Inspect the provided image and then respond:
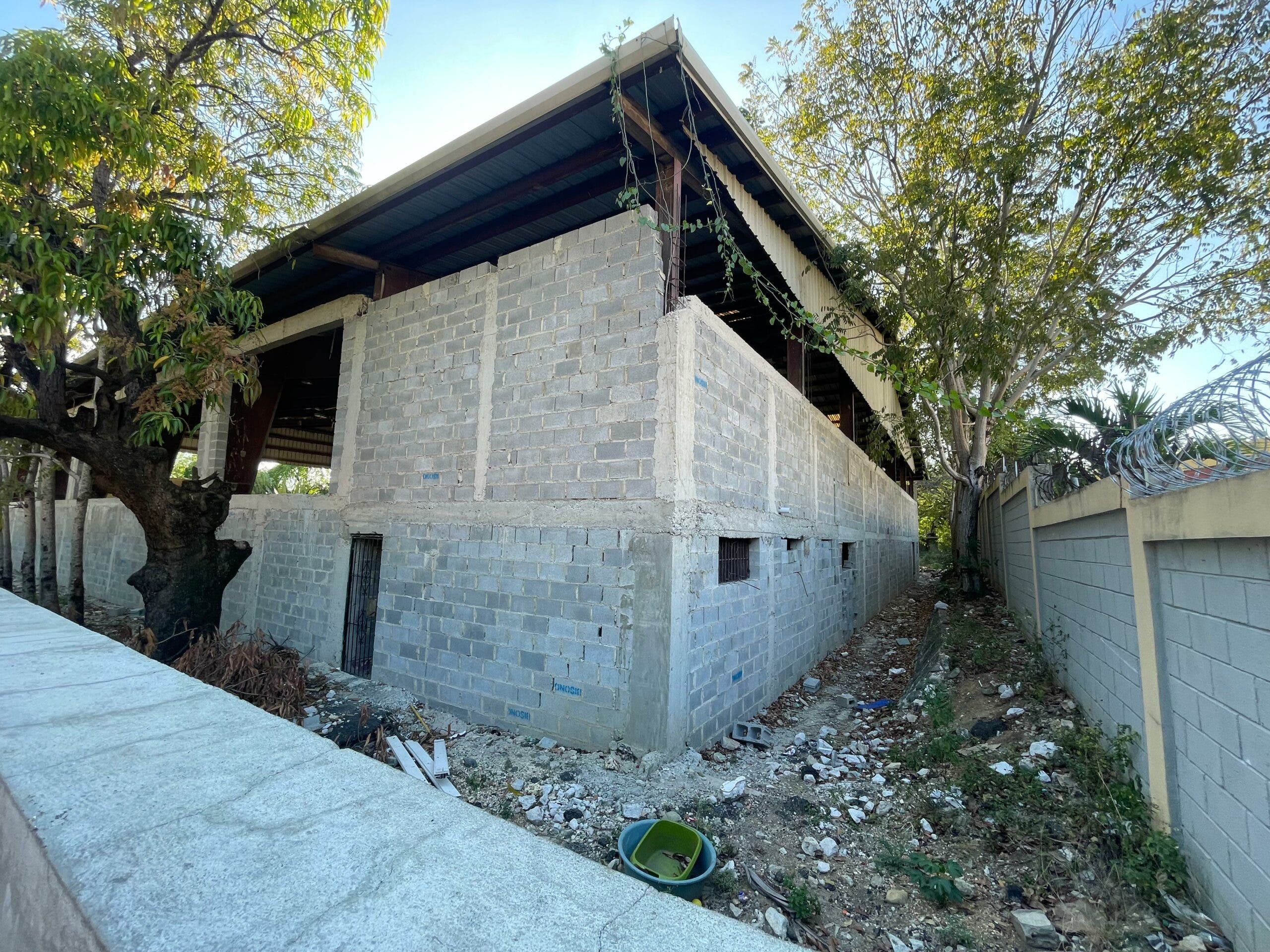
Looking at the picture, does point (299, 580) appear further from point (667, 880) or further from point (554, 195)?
point (667, 880)

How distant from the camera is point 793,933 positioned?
9.14 feet

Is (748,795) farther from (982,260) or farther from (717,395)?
(982,260)

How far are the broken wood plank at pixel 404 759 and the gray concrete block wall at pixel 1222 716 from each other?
14.5 ft

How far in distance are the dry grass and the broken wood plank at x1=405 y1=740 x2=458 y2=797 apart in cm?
A: 151

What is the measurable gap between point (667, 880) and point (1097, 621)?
337 centimetres

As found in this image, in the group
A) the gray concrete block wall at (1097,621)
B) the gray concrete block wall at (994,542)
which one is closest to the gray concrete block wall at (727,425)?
the gray concrete block wall at (1097,621)

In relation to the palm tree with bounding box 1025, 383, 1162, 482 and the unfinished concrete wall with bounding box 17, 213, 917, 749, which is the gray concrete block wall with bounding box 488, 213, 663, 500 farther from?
the palm tree with bounding box 1025, 383, 1162, 482

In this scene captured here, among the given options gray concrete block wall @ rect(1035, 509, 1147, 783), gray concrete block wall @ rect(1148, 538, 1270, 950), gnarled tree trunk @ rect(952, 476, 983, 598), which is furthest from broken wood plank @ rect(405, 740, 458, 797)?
gnarled tree trunk @ rect(952, 476, 983, 598)

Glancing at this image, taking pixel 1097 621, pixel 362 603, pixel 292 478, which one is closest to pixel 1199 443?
pixel 1097 621

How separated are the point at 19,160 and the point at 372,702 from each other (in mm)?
5457

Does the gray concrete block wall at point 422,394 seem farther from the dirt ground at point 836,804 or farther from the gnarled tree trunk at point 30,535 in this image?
the gnarled tree trunk at point 30,535

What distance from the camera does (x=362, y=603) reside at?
22.2 feet

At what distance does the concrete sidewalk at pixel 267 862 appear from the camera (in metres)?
0.92

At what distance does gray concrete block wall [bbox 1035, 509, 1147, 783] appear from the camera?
3242mm
